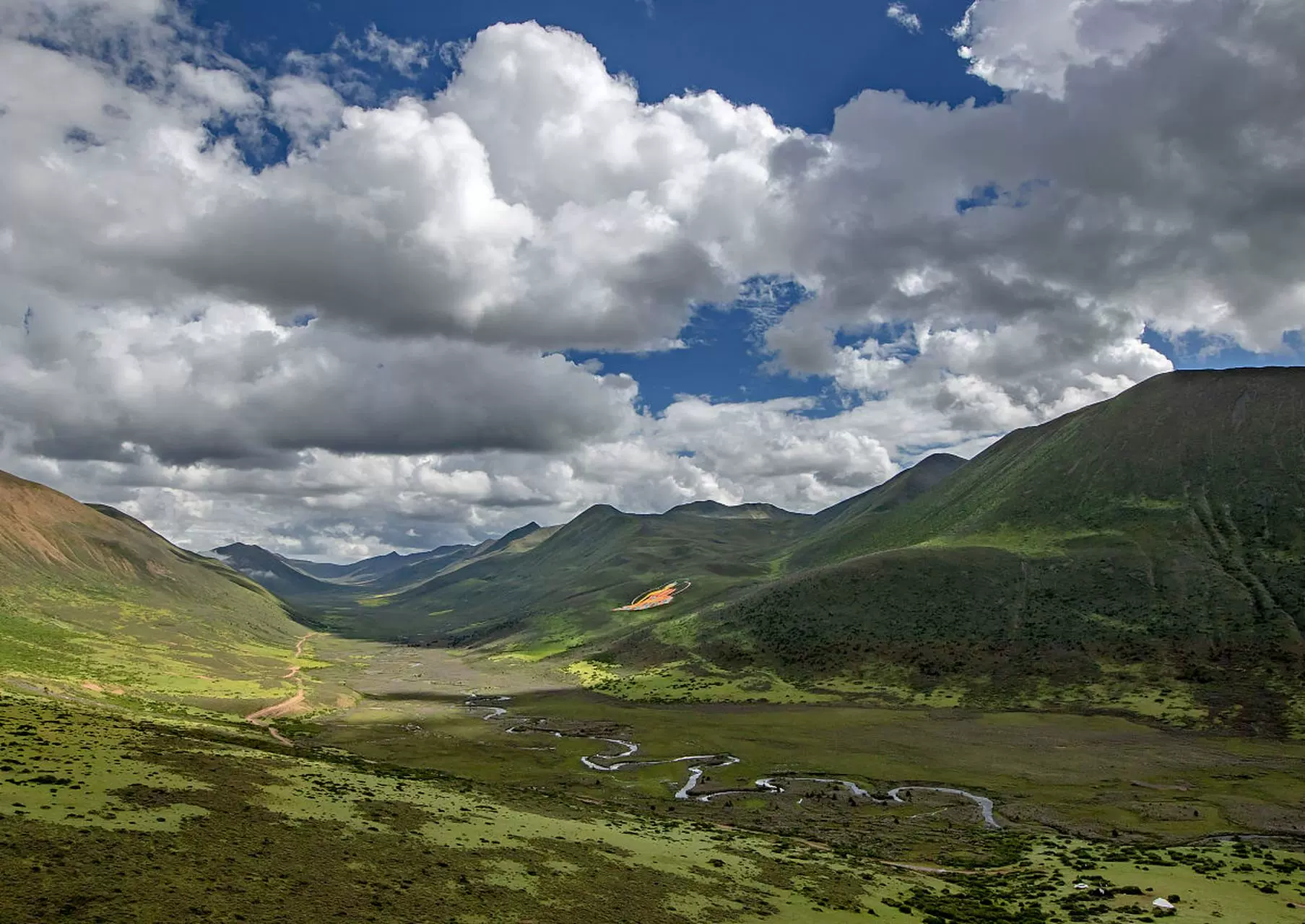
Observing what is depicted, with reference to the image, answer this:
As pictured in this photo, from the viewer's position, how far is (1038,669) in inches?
7106

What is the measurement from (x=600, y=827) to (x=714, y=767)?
5069 cm

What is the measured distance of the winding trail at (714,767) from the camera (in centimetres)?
8869

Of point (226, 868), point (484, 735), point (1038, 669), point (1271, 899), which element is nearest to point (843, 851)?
point (1271, 899)

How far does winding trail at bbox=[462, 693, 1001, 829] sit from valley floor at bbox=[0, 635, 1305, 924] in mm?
1234

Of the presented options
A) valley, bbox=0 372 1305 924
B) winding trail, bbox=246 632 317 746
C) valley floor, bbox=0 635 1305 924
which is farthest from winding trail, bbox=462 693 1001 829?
winding trail, bbox=246 632 317 746

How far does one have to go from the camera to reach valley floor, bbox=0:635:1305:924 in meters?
36.5

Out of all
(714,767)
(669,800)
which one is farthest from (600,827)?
(714,767)

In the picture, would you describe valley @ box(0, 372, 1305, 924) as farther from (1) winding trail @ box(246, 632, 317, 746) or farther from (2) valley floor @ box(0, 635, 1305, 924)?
(1) winding trail @ box(246, 632, 317, 746)

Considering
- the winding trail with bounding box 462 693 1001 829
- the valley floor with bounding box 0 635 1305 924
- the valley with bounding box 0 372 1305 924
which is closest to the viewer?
the valley floor with bounding box 0 635 1305 924

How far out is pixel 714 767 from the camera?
107000mm

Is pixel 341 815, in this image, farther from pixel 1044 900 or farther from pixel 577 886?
pixel 1044 900

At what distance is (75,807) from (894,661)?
187341 mm

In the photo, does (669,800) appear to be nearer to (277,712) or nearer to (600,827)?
(600,827)

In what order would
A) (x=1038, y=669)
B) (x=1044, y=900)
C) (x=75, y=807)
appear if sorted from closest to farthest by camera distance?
1. (x=75, y=807)
2. (x=1044, y=900)
3. (x=1038, y=669)
